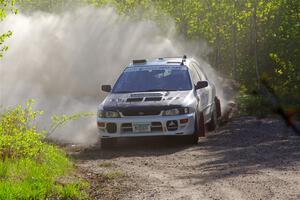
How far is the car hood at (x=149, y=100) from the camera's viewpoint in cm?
1094

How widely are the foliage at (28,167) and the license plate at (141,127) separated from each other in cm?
200

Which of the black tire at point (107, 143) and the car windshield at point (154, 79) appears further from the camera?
the car windshield at point (154, 79)

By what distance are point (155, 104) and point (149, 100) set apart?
25cm

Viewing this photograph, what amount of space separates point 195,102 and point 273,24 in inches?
717

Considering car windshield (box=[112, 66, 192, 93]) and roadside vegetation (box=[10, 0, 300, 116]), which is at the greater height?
roadside vegetation (box=[10, 0, 300, 116])

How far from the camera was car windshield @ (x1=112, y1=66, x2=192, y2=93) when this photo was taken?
38.8ft

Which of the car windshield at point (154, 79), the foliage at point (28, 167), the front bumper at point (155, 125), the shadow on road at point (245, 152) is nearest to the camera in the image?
the foliage at point (28, 167)

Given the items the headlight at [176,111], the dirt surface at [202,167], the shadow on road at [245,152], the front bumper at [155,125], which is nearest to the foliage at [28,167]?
the dirt surface at [202,167]

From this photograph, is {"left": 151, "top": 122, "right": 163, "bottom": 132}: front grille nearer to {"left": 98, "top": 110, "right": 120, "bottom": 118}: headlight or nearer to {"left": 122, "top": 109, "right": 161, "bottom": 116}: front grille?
{"left": 122, "top": 109, "right": 161, "bottom": 116}: front grille

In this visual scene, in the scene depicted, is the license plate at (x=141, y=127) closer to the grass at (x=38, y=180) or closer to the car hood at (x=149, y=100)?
the car hood at (x=149, y=100)

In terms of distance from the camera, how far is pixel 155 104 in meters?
10.9

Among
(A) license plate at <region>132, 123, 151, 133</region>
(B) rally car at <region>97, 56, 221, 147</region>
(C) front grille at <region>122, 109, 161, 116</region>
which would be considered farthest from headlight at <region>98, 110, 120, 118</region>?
(A) license plate at <region>132, 123, 151, 133</region>

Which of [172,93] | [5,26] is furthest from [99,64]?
[172,93]

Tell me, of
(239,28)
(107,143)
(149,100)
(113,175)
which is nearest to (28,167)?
(113,175)
